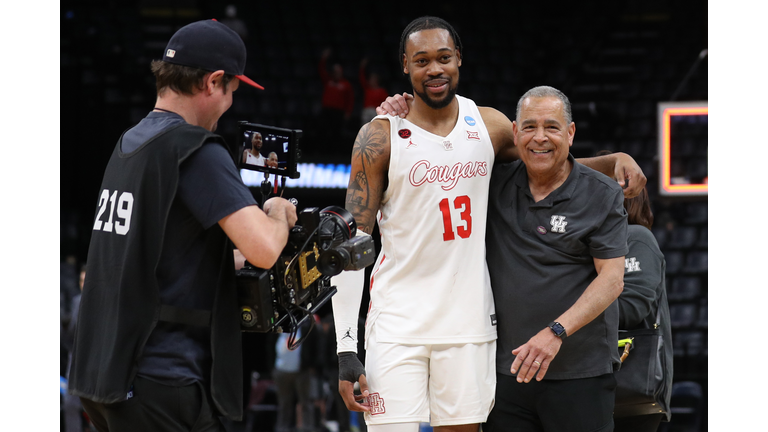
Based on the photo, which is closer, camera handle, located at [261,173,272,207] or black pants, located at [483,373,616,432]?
camera handle, located at [261,173,272,207]

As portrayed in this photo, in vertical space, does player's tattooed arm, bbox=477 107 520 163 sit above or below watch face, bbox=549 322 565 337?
above

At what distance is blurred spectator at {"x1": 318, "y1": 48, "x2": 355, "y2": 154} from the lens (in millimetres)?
10352

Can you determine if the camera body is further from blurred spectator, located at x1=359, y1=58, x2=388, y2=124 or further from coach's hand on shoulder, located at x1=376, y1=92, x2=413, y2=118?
blurred spectator, located at x1=359, y1=58, x2=388, y2=124

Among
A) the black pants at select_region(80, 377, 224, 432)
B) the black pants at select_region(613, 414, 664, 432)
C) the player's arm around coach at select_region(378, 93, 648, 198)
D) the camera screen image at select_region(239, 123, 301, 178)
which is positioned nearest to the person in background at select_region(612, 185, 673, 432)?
the black pants at select_region(613, 414, 664, 432)

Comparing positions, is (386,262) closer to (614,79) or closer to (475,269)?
(475,269)

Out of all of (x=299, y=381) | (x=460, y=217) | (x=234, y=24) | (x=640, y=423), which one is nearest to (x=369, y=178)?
(x=460, y=217)

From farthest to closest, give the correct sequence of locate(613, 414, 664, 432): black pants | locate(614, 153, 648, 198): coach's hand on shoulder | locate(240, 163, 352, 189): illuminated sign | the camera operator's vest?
locate(240, 163, 352, 189): illuminated sign, locate(613, 414, 664, 432): black pants, locate(614, 153, 648, 198): coach's hand on shoulder, the camera operator's vest

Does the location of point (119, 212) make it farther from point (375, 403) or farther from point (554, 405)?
point (554, 405)

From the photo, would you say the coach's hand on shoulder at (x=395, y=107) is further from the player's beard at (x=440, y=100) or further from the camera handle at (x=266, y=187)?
the camera handle at (x=266, y=187)

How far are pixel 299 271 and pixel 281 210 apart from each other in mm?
244

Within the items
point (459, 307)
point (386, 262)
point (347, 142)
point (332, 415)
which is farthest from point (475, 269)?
point (347, 142)

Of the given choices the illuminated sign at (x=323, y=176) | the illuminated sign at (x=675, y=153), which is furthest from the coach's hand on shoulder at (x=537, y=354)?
the illuminated sign at (x=323, y=176)

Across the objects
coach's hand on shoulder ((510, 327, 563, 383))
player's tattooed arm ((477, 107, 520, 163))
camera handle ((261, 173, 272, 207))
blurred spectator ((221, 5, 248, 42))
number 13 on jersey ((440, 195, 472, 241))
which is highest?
blurred spectator ((221, 5, 248, 42))

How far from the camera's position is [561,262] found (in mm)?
2934
